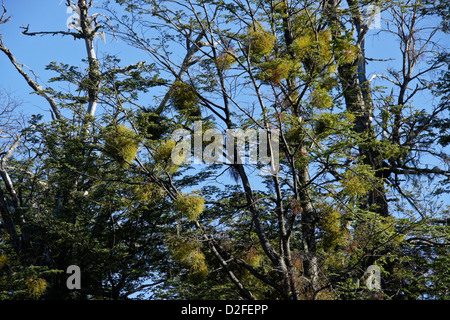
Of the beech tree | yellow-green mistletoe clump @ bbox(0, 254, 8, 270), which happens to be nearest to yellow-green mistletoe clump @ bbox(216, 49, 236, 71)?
the beech tree

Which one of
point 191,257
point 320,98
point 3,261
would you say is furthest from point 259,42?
point 3,261

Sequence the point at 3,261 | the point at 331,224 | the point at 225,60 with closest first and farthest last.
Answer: the point at 331,224 < the point at 225,60 < the point at 3,261

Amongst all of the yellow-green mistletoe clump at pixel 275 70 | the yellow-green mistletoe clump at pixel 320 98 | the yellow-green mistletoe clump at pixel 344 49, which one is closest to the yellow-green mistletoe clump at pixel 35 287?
the yellow-green mistletoe clump at pixel 275 70

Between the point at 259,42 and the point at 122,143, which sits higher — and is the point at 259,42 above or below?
above

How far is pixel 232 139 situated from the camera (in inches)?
362

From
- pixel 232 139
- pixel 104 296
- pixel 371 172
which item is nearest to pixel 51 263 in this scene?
pixel 104 296

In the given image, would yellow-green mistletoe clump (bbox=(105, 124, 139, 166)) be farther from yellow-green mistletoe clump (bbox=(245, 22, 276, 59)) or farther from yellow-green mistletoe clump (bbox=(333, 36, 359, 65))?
yellow-green mistletoe clump (bbox=(333, 36, 359, 65))

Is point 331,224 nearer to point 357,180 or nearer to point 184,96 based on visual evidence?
point 357,180

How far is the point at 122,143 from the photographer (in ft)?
25.3

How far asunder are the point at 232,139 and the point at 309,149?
1.26 m
